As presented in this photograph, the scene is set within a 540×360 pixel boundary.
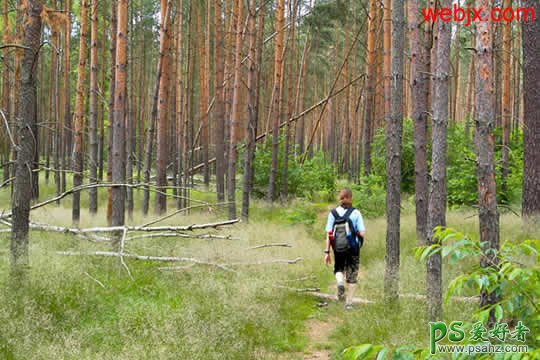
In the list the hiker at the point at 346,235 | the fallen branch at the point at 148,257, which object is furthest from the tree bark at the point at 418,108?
the fallen branch at the point at 148,257

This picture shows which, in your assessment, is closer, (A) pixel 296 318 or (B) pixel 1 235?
(A) pixel 296 318

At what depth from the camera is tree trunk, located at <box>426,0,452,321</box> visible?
542cm

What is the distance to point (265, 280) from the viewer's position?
7.40m

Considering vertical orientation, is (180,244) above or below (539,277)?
below

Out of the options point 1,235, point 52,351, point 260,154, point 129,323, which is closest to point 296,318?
point 129,323

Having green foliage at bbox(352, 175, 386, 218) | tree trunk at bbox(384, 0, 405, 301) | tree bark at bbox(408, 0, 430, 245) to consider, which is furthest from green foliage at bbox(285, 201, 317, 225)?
tree trunk at bbox(384, 0, 405, 301)

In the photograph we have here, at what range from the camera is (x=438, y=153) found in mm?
5562

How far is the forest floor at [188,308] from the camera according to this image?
4.86 m

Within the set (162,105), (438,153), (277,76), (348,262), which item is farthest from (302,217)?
(438,153)

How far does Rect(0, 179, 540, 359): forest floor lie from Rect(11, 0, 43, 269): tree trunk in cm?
32

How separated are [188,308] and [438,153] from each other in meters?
3.48

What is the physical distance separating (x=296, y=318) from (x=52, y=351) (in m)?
3.38

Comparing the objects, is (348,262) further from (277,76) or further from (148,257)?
(277,76)

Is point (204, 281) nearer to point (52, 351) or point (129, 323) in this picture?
point (129, 323)
